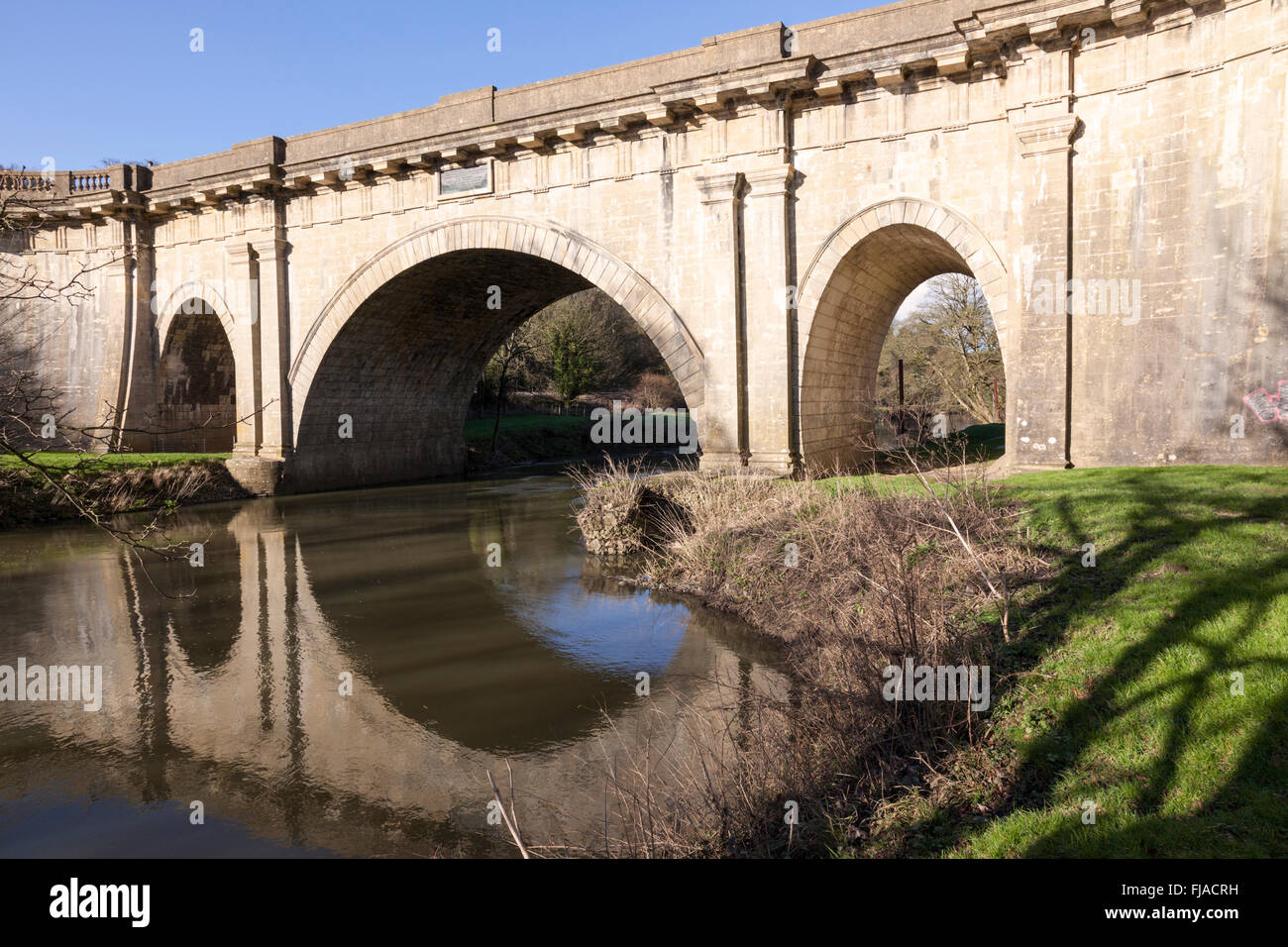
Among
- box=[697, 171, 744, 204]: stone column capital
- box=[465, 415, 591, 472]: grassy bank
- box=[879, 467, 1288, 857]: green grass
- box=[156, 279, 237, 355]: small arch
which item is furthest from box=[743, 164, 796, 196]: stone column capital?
box=[465, 415, 591, 472]: grassy bank

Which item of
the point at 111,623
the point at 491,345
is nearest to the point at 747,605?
the point at 111,623

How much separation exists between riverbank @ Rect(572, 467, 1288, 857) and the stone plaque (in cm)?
1217

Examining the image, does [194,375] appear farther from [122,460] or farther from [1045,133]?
[1045,133]

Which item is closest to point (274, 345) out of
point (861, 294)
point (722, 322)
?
point (722, 322)

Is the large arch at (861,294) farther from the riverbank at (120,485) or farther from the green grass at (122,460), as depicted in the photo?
the green grass at (122,460)

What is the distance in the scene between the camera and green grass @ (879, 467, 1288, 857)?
154 inches

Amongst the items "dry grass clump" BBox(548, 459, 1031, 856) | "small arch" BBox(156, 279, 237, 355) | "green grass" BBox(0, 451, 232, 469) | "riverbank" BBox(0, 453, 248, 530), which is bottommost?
"dry grass clump" BBox(548, 459, 1031, 856)

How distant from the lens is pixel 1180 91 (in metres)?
11.0

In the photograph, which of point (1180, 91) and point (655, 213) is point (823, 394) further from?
point (1180, 91)

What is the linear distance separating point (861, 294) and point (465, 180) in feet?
28.5

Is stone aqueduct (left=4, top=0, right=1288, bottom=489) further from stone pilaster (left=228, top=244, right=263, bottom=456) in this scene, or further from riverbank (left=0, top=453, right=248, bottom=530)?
riverbank (left=0, top=453, right=248, bottom=530)

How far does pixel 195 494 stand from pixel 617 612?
1437 centimetres

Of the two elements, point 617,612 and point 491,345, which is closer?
point 617,612

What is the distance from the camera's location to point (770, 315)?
14672 mm
